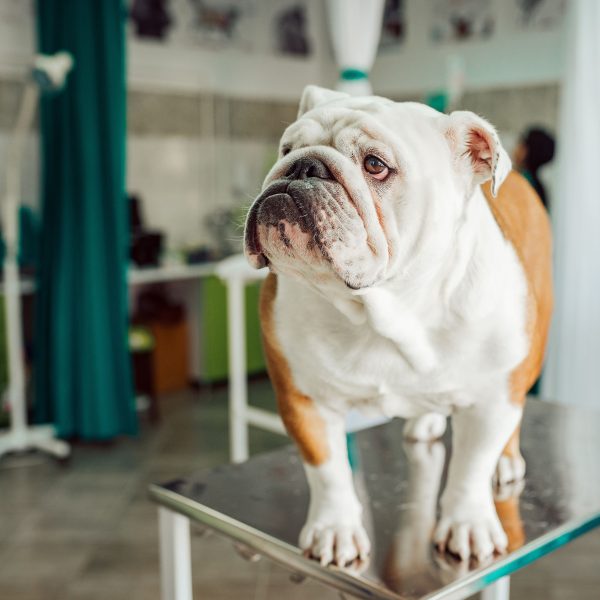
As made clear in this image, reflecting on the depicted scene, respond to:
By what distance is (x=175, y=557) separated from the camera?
133 centimetres

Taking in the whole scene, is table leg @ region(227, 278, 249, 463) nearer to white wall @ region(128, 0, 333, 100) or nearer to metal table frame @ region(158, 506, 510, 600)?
metal table frame @ region(158, 506, 510, 600)

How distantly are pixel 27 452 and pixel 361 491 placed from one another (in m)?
2.88

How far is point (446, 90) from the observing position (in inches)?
203

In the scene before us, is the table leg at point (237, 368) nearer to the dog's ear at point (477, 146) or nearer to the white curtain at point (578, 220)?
the white curtain at point (578, 220)

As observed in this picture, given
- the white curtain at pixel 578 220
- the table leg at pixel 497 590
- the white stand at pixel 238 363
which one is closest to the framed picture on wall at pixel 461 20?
the white curtain at pixel 578 220

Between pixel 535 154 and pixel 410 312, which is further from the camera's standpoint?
pixel 535 154

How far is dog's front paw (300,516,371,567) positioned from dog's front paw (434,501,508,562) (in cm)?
12

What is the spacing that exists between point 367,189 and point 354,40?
77 centimetres

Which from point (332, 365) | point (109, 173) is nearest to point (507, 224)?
point (332, 365)

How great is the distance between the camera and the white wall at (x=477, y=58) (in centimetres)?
484

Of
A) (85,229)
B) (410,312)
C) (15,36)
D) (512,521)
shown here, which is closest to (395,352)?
(410,312)

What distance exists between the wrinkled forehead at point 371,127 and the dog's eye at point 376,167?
12mm

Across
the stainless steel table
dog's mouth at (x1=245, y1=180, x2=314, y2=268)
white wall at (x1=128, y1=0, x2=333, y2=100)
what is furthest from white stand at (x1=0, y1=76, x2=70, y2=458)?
dog's mouth at (x1=245, y1=180, x2=314, y2=268)

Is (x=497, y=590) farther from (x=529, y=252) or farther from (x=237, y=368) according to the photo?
(x=237, y=368)
